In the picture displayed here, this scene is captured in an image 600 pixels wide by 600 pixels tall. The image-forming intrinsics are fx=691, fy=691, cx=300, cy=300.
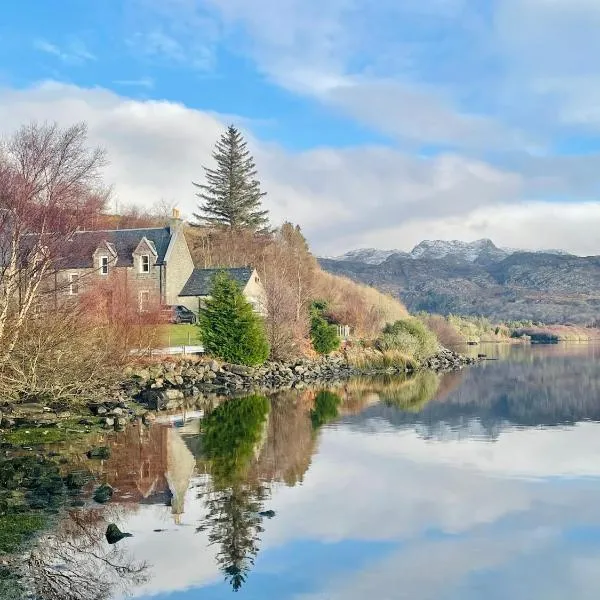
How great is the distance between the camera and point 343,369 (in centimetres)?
4688

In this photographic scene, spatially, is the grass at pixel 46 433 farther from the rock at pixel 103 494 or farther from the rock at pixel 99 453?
the rock at pixel 103 494

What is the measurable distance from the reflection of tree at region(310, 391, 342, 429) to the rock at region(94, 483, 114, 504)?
10.5 metres

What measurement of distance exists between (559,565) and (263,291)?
39256 mm

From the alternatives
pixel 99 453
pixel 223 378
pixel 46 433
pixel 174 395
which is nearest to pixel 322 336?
pixel 223 378

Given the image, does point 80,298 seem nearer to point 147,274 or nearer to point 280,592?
point 280,592

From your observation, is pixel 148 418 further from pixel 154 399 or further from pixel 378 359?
pixel 378 359

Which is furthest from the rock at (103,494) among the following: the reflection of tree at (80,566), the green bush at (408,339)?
the green bush at (408,339)

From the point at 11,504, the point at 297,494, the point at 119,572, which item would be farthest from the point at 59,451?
the point at 119,572

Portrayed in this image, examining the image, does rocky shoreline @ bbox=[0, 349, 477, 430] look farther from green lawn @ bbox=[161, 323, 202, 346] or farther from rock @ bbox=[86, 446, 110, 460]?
rock @ bbox=[86, 446, 110, 460]

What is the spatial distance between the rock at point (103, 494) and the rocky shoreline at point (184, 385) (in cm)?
776

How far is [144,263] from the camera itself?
5178cm

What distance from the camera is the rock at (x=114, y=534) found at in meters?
10.8

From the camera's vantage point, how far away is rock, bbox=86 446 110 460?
1691cm

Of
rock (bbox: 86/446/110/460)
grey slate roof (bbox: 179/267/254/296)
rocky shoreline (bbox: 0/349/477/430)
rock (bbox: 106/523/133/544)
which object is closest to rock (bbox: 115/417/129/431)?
rocky shoreline (bbox: 0/349/477/430)
